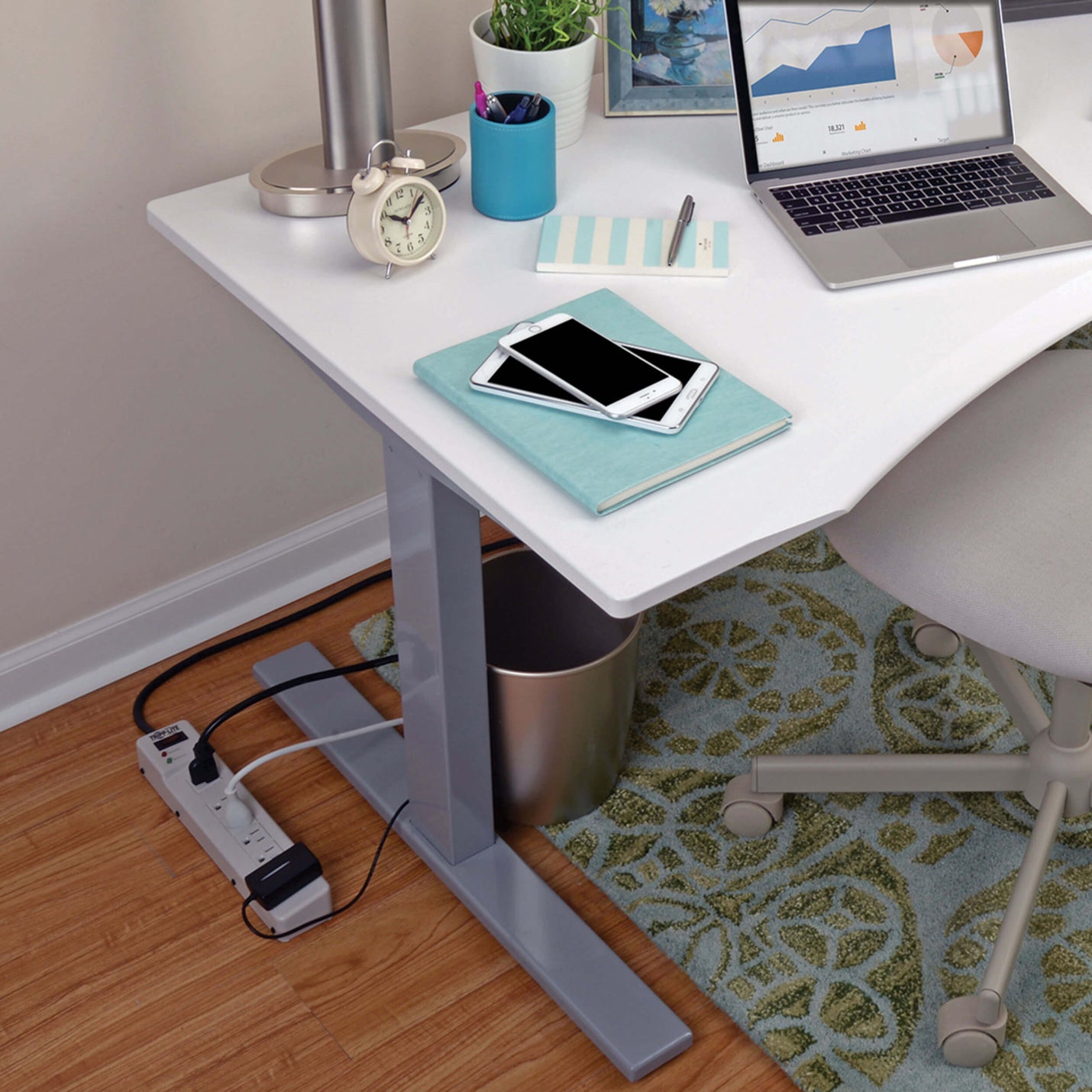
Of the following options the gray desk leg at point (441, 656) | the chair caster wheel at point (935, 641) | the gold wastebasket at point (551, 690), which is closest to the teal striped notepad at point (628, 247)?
the gray desk leg at point (441, 656)

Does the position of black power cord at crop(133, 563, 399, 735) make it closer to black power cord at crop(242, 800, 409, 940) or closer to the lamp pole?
black power cord at crop(242, 800, 409, 940)

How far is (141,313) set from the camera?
1673 millimetres

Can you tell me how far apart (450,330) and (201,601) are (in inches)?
34.8

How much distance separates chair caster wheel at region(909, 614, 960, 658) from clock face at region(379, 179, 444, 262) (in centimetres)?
97

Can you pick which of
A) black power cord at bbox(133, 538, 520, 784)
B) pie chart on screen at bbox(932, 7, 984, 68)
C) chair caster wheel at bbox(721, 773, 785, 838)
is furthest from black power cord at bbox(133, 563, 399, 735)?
pie chart on screen at bbox(932, 7, 984, 68)

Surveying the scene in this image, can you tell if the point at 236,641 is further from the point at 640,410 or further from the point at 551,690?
the point at 640,410

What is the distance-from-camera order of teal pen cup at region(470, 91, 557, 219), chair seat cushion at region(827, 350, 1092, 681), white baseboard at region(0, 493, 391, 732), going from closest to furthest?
chair seat cushion at region(827, 350, 1092, 681), teal pen cup at region(470, 91, 557, 219), white baseboard at region(0, 493, 391, 732)

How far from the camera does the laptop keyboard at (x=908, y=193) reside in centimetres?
138

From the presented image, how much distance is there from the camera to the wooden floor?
1.42 meters

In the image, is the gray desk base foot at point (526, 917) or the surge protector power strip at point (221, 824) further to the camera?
the surge protector power strip at point (221, 824)

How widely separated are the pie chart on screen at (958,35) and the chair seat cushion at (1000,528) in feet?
1.28

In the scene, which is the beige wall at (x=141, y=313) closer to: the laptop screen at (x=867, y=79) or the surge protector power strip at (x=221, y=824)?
the surge protector power strip at (x=221, y=824)

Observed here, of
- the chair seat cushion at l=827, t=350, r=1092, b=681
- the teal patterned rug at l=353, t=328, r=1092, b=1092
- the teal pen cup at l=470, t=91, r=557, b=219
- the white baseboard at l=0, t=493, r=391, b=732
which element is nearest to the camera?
the chair seat cushion at l=827, t=350, r=1092, b=681

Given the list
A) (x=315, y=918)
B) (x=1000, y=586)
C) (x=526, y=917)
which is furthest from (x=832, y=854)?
(x=315, y=918)
